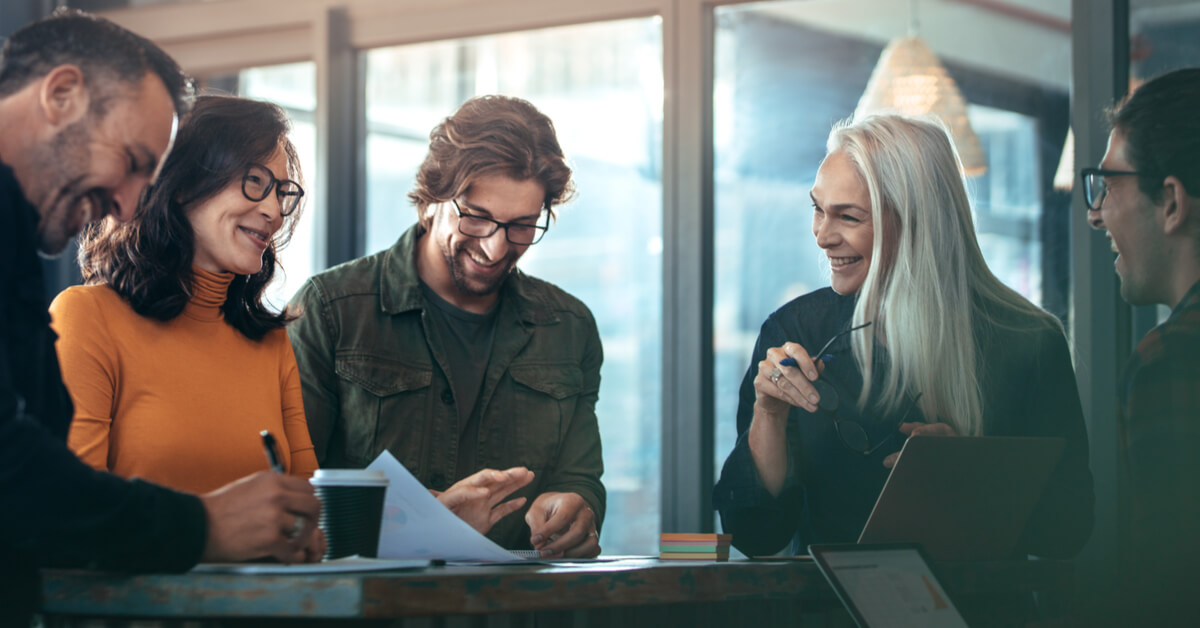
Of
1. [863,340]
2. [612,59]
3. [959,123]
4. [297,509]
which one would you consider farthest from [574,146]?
[297,509]

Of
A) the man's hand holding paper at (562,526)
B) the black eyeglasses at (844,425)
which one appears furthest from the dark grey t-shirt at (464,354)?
the black eyeglasses at (844,425)

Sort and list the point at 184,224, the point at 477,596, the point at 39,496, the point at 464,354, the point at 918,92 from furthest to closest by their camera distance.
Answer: the point at 918,92 < the point at 464,354 < the point at 184,224 < the point at 477,596 < the point at 39,496

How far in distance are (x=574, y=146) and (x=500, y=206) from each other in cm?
133

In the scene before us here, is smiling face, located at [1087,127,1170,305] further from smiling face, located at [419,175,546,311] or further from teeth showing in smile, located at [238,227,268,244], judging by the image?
teeth showing in smile, located at [238,227,268,244]

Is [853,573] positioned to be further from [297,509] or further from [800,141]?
[800,141]

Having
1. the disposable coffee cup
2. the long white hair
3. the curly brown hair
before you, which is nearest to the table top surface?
the disposable coffee cup

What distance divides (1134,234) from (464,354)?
4.77ft

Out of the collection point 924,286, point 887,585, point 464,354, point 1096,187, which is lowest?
point 887,585

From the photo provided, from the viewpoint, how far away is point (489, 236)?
231 cm

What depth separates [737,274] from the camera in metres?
3.27

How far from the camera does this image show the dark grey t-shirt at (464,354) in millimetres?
2381

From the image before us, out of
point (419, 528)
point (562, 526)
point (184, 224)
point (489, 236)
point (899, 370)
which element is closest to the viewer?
point (419, 528)

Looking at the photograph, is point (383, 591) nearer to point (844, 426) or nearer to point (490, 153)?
point (844, 426)

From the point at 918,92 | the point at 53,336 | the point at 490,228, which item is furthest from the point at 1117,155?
the point at 53,336
